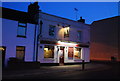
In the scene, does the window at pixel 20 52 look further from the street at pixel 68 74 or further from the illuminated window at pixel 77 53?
the illuminated window at pixel 77 53

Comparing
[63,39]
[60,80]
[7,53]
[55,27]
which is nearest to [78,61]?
[63,39]

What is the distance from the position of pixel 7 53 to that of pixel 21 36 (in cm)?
254

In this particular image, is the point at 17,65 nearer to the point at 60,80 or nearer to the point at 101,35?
the point at 60,80

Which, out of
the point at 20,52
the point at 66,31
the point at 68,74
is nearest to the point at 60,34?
the point at 66,31

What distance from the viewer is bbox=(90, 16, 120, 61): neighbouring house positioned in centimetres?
2912

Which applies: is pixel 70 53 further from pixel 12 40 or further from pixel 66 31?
pixel 12 40

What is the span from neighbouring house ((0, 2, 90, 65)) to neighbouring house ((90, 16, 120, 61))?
8836 millimetres

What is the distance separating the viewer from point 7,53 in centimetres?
1521

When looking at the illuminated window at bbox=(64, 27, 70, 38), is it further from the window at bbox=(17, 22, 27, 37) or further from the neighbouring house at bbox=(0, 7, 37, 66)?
the window at bbox=(17, 22, 27, 37)

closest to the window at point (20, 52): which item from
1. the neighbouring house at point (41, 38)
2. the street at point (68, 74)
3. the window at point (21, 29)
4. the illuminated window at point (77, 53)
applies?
the neighbouring house at point (41, 38)

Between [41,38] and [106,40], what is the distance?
18.1m

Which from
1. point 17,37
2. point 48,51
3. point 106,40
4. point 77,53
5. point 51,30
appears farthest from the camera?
point 106,40

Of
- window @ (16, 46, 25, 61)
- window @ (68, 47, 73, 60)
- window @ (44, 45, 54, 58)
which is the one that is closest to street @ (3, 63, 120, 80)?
window @ (16, 46, 25, 61)

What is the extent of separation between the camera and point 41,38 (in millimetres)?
17812
